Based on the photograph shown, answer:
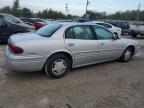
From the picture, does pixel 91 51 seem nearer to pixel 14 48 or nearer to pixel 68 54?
pixel 68 54

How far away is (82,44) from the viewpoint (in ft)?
19.9

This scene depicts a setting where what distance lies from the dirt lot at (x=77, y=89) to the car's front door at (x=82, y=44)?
40 centimetres

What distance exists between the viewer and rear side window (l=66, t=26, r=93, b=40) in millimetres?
5958

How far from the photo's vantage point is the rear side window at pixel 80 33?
5.96 metres

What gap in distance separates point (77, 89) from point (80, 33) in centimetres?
180

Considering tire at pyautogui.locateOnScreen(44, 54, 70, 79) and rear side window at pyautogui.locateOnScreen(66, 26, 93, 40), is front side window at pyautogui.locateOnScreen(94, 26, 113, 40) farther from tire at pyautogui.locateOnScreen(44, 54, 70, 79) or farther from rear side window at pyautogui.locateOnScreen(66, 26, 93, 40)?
tire at pyautogui.locateOnScreen(44, 54, 70, 79)

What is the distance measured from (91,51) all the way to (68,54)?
0.82m

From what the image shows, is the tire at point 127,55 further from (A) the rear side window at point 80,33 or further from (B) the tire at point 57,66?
(B) the tire at point 57,66

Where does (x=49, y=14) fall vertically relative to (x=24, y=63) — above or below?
above

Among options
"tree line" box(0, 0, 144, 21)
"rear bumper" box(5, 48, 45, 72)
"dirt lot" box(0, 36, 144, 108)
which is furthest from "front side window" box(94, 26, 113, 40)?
"tree line" box(0, 0, 144, 21)

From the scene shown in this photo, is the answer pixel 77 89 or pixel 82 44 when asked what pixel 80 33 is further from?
pixel 77 89

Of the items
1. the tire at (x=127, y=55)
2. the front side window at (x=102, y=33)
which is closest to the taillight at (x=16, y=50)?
the front side window at (x=102, y=33)

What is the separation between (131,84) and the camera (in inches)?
217

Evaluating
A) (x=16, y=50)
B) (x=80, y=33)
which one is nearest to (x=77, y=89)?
(x=16, y=50)
